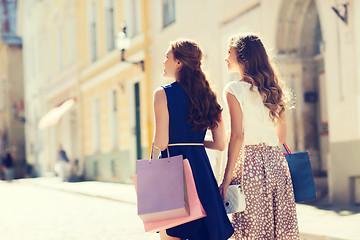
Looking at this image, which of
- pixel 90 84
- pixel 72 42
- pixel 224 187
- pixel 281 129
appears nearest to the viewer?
pixel 224 187

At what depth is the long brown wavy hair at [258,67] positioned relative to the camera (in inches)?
150

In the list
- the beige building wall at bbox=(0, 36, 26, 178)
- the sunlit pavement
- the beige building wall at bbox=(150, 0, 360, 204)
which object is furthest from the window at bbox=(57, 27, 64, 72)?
the sunlit pavement

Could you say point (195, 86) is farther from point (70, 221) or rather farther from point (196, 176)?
point (70, 221)

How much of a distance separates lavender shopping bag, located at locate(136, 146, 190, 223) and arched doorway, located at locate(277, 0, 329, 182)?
8.36 meters

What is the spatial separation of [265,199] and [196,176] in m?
0.46

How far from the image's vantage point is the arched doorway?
38.2 feet

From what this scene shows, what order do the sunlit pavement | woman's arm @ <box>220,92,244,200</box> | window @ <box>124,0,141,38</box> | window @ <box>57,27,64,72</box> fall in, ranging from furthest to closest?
window @ <box>57,27,64,72</box>
window @ <box>124,0,141,38</box>
the sunlit pavement
woman's arm @ <box>220,92,244,200</box>

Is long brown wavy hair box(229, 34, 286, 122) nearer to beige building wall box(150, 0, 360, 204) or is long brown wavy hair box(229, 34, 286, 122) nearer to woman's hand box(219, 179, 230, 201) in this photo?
woman's hand box(219, 179, 230, 201)

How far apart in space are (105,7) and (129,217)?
42.9 ft

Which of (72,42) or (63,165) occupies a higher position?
(72,42)

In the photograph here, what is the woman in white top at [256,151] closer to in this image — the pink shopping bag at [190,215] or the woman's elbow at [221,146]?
the woman's elbow at [221,146]

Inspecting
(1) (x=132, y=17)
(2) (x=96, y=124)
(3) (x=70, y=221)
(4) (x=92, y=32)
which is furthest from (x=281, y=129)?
(4) (x=92, y=32)

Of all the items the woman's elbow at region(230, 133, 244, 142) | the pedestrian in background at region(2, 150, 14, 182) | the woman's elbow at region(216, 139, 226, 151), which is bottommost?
the pedestrian in background at region(2, 150, 14, 182)

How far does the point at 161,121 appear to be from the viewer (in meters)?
3.63
